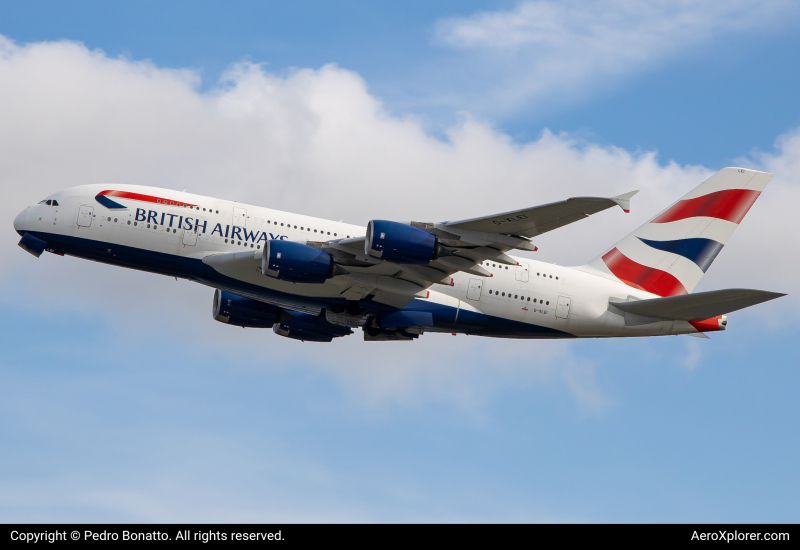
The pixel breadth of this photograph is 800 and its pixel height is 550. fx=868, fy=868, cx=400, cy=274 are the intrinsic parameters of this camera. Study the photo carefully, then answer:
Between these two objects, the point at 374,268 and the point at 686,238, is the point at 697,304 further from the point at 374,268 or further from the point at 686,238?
the point at 374,268

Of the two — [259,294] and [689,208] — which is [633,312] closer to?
[689,208]

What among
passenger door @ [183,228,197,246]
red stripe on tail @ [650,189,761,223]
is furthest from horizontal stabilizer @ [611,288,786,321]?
passenger door @ [183,228,197,246]

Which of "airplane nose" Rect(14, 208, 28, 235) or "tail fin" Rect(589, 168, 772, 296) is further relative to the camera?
"tail fin" Rect(589, 168, 772, 296)

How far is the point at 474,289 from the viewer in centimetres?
3625

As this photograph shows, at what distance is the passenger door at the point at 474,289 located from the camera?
36219mm

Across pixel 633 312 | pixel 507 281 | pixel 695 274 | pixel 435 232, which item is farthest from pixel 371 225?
pixel 695 274

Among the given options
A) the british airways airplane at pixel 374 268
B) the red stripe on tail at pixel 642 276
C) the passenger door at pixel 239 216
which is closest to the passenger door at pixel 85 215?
the british airways airplane at pixel 374 268

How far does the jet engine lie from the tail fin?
14.2 meters

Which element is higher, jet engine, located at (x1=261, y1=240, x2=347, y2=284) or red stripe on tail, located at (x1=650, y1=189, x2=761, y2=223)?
red stripe on tail, located at (x1=650, y1=189, x2=761, y2=223)

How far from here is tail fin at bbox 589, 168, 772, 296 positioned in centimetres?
4044

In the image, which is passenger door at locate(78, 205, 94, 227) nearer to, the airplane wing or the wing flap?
the airplane wing

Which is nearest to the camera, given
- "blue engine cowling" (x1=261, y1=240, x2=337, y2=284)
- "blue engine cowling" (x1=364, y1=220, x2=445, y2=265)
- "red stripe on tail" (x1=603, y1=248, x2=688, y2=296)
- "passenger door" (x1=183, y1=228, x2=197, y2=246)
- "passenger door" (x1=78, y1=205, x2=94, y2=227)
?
"blue engine cowling" (x1=364, y1=220, x2=445, y2=265)

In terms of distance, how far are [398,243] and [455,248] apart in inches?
103

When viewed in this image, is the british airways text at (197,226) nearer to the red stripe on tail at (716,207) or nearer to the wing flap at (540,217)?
the wing flap at (540,217)
